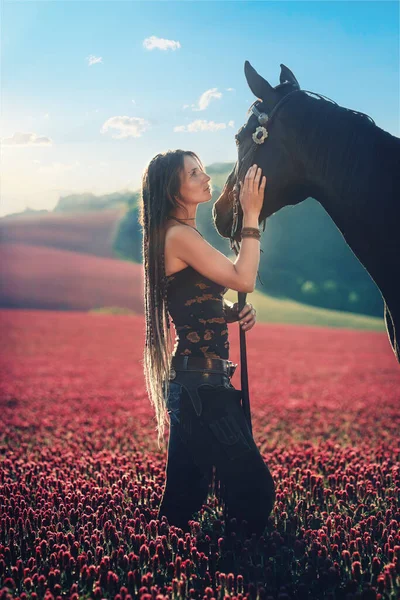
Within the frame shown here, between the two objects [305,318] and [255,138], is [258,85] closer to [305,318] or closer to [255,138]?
[255,138]

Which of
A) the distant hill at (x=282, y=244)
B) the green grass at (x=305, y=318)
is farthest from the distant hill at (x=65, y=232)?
the green grass at (x=305, y=318)

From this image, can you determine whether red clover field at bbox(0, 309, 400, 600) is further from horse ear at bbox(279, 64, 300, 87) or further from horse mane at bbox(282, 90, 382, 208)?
horse ear at bbox(279, 64, 300, 87)

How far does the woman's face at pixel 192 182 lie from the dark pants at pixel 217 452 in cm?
105

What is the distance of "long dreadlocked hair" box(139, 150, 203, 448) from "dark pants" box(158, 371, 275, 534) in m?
0.20

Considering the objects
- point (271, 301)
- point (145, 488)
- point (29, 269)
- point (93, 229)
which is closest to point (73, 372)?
point (145, 488)

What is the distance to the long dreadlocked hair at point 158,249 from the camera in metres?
3.42

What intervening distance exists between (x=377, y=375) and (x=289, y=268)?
4660 centimetres

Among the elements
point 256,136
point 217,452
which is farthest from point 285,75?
point 217,452

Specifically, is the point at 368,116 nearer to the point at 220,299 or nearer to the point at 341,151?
the point at 341,151

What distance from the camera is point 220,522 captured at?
11.6 feet

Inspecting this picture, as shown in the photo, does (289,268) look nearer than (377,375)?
No

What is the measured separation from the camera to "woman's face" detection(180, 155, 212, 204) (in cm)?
342

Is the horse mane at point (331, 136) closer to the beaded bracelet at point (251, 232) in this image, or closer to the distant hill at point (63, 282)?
the beaded bracelet at point (251, 232)

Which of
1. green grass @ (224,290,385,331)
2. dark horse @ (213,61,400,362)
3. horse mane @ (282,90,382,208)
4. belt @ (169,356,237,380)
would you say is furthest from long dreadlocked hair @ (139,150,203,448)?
green grass @ (224,290,385,331)
